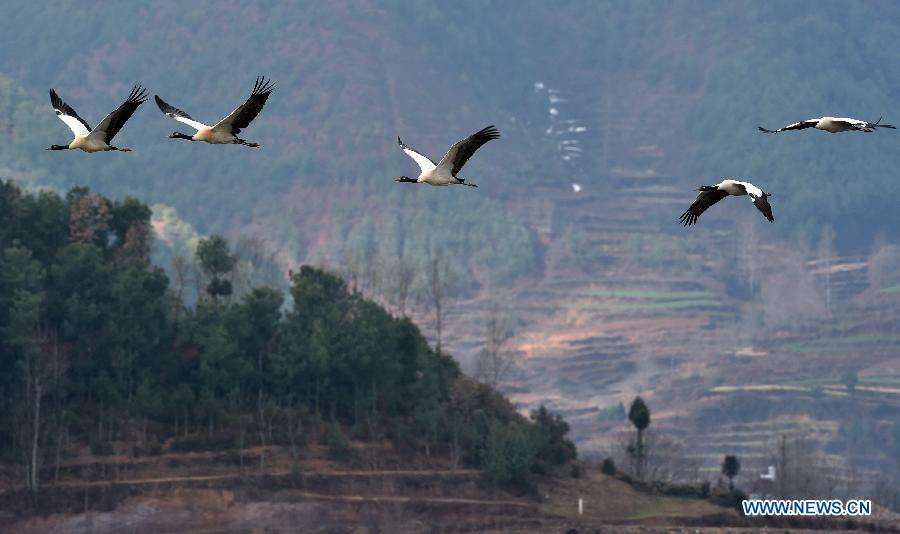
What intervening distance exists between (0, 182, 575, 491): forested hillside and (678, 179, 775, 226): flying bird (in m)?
66.4

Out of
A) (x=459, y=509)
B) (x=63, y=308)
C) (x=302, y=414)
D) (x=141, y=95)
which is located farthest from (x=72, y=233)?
(x=141, y=95)

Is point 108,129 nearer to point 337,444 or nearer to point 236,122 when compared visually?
point 236,122

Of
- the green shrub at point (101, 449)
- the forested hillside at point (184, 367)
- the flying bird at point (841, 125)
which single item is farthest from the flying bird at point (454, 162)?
the green shrub at point (101, 449)

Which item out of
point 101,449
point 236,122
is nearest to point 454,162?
point 236,122

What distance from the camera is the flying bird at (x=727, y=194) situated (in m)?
49.9

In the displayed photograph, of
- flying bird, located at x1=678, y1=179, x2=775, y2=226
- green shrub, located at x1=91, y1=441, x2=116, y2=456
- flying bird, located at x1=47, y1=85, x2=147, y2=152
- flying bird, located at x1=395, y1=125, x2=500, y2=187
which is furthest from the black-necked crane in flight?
green shrub, located at x1=91, y1=441, x2=116, y2=456

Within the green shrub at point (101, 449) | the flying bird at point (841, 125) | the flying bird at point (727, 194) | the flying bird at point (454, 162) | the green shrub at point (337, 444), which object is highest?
the flying bird at point (841, 125)

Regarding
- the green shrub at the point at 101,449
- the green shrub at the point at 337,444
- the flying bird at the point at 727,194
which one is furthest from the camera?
the green shrub at the point at 337,444

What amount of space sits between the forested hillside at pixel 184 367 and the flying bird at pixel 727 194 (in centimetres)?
6643

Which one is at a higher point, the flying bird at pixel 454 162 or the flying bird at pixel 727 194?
the flying bird at pixel 454 162

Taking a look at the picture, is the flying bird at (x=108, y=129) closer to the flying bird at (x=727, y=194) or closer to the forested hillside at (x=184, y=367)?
the flying bird at (x=727, y=194)

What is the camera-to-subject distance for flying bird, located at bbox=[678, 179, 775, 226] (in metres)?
49.9

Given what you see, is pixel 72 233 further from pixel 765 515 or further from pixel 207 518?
pixel 765 515

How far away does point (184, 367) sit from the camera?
126938 mm
